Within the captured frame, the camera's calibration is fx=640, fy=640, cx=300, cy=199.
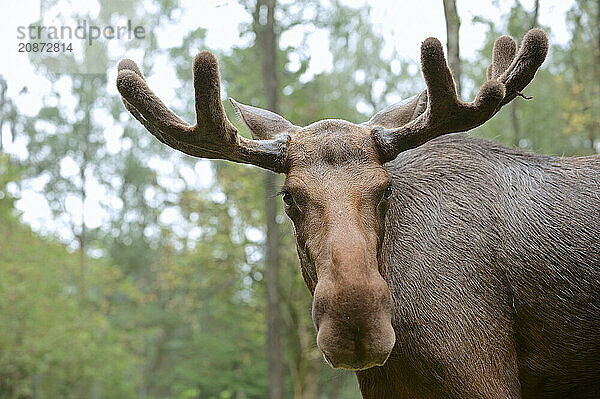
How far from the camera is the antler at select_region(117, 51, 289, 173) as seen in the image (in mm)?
3867

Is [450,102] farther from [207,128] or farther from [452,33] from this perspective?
[452,33]

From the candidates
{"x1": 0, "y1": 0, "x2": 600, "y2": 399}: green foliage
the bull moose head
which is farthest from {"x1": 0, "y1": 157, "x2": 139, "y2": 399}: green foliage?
the bull moose head

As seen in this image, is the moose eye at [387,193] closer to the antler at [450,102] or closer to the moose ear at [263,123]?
the antler at [450,102]

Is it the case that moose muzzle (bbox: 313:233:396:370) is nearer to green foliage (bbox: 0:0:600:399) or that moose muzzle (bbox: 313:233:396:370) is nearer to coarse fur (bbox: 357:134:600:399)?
coarse fur (bbox: 357:134:600:399)

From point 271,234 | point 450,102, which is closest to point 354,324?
point 450,102

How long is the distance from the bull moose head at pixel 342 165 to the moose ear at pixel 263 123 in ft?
1.74

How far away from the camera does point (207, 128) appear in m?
3.94

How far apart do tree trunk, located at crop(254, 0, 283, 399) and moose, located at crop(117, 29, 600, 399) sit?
9.90 m

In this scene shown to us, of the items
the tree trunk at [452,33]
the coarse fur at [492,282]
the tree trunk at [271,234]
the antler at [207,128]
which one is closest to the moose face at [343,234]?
the antler at [207,128]

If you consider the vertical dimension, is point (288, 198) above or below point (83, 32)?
below

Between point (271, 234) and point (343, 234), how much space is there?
11.0 meters

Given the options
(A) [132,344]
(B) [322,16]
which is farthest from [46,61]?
(B) [322,16]

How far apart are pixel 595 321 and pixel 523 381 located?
0.60m

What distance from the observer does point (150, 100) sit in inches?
158
